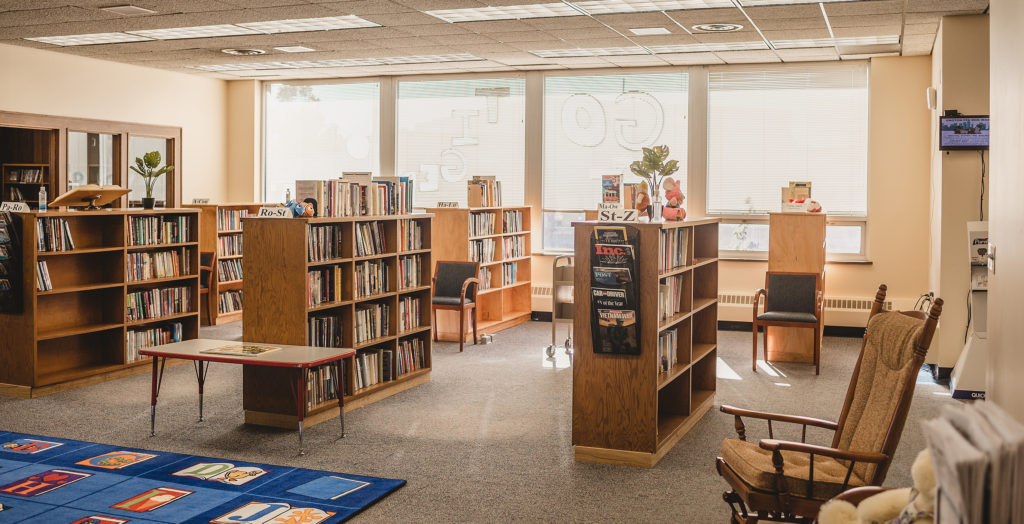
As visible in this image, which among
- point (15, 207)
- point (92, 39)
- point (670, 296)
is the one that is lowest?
point (670, 296)

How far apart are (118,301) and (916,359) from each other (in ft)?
21.8

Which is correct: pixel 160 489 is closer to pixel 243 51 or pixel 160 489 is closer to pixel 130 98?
pixel 243 51

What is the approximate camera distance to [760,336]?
10.4 m

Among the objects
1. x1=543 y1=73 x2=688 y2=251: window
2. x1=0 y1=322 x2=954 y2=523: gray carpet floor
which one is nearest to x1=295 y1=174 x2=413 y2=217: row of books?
x1=0 y1=322 x2=954 y2=523: gray carpet floor

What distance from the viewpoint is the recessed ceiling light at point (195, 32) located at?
8938mm

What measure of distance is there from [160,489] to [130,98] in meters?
8.05

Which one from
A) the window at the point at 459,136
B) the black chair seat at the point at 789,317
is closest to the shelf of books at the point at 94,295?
the window at the point at 459,136

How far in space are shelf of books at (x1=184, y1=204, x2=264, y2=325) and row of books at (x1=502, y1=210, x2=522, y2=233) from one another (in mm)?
3084

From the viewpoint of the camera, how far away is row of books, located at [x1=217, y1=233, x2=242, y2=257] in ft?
36.6

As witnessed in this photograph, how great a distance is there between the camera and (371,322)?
6980mm

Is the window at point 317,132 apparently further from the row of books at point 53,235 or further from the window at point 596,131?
the row of books at point 53,235

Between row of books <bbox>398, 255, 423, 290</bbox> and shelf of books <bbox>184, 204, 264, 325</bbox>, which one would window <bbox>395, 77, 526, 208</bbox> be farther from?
row of books <bbox>398, 255, 423, 290</bbox>

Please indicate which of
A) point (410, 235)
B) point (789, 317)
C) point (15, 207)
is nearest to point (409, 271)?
point (410, 235)

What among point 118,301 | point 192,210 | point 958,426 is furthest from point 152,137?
point 958,426
